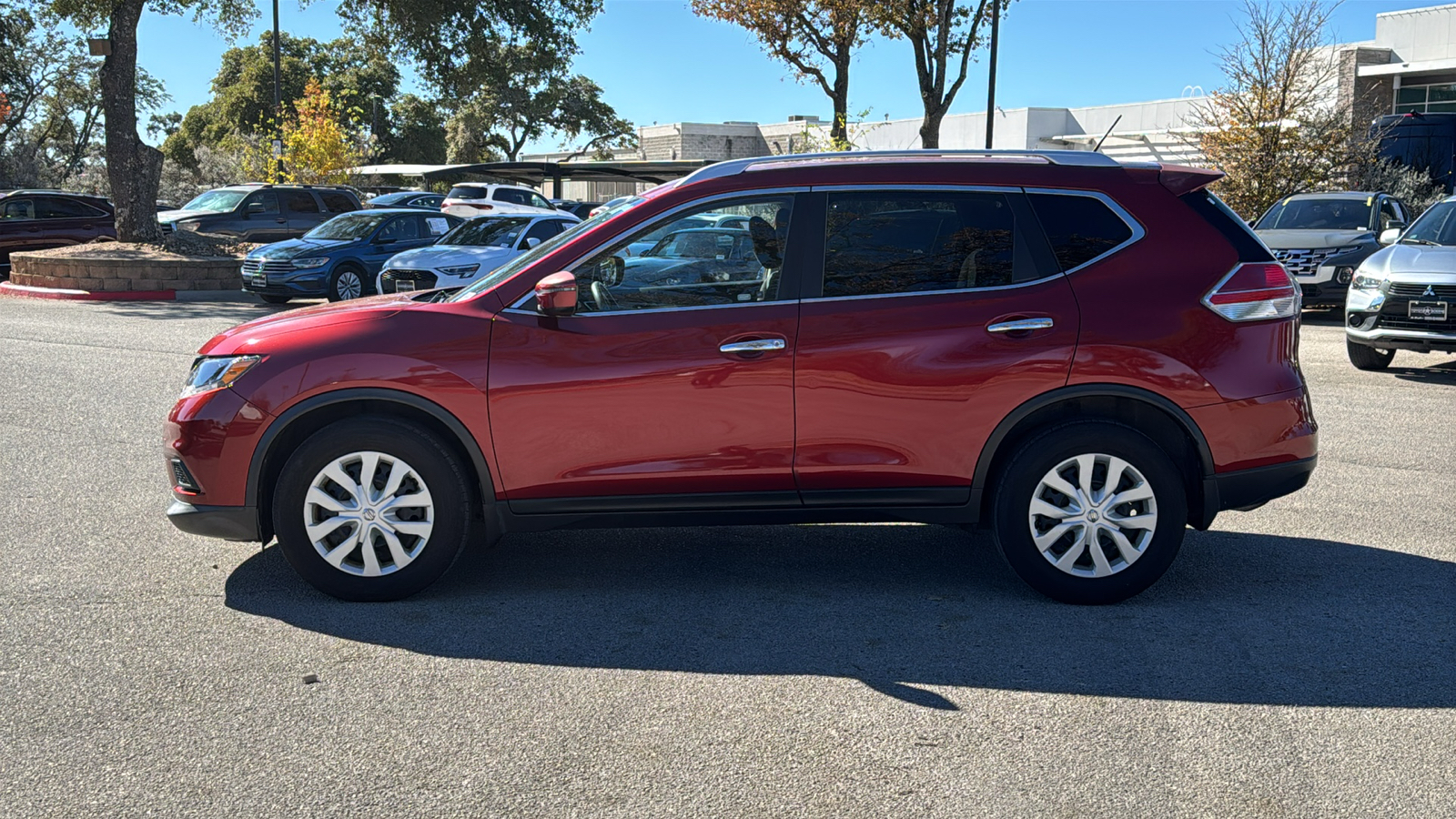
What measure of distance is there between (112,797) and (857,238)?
3304 mm

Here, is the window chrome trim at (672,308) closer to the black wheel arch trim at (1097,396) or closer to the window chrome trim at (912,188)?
the window chrome trim at (912,188)

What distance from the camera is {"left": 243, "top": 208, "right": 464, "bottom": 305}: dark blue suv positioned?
709 inches

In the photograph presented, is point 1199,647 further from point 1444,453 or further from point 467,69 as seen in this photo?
point 467,69

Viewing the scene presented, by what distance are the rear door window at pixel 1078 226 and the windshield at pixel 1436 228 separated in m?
8.38

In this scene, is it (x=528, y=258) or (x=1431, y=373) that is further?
(x=1431, y=373)

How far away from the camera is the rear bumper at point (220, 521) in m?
5.10

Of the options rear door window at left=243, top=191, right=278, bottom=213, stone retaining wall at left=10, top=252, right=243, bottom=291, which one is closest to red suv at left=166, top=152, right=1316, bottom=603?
stone retaining wall at left=10, top=252, right=243, bottom=291

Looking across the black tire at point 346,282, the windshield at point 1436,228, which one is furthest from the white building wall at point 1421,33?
the black tire at point 346,282

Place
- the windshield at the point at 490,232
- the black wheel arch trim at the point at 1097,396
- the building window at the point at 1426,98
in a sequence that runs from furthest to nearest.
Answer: the building window at the point at 1426,98 → the windshield at the point at 490,232 → the black wheel arch trim at the point at 1097,396

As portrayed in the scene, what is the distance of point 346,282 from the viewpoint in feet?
60.3

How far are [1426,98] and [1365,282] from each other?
31.1 metres

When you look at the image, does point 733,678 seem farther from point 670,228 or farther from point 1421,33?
point 1421,33

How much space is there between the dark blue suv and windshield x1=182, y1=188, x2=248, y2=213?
6.52 metres

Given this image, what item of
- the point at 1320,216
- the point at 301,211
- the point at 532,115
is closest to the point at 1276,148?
the point at 1320,216
